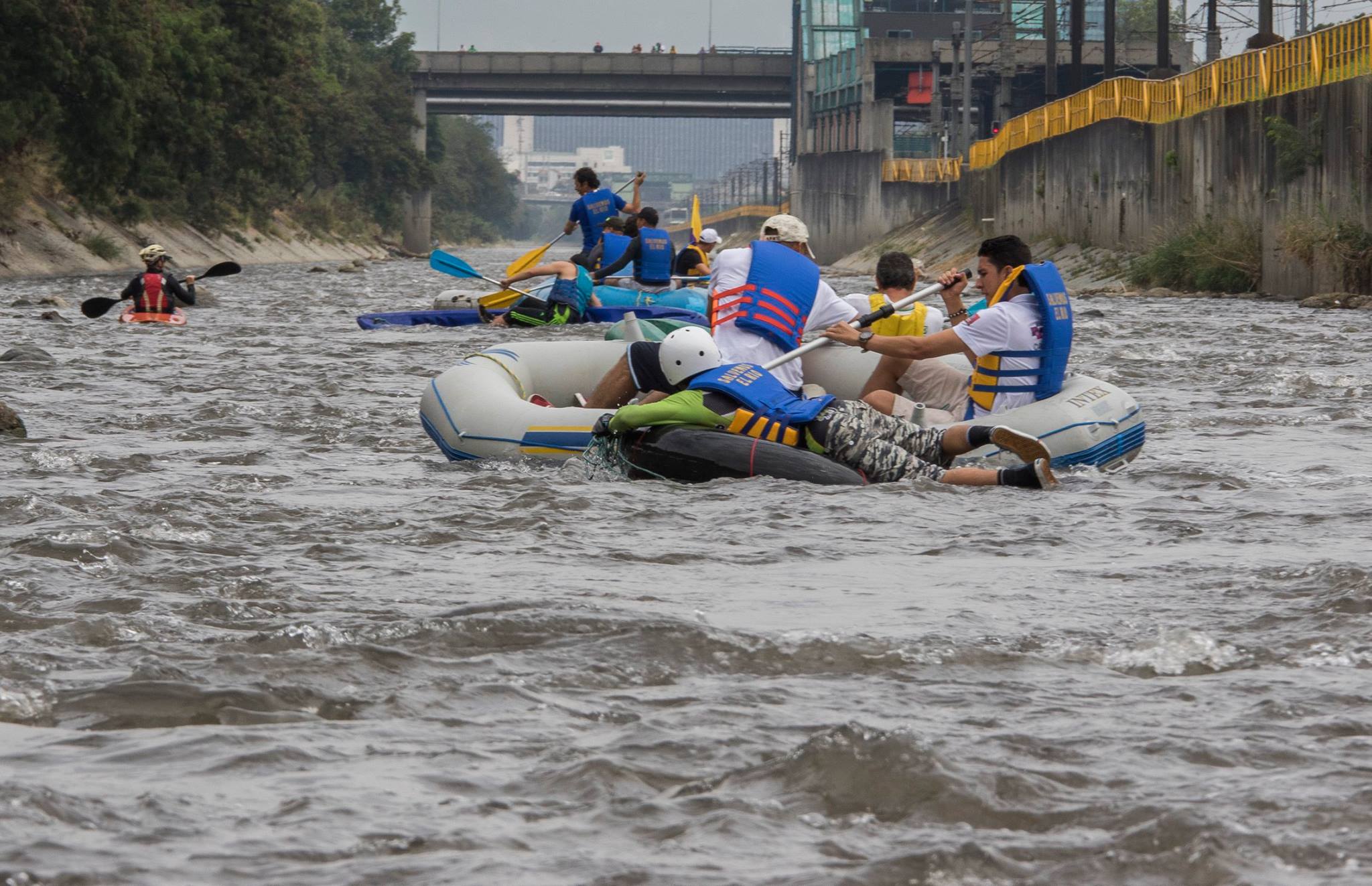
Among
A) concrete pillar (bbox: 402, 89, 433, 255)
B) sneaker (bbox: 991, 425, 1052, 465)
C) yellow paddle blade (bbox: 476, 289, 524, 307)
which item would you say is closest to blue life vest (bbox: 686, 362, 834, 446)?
sneaker (bbox: 991, 425, 1052, 465)

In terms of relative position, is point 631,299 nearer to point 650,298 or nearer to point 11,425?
point 650,298

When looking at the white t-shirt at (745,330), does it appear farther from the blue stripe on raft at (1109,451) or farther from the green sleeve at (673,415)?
the blue stripe on raft at (1109,451)

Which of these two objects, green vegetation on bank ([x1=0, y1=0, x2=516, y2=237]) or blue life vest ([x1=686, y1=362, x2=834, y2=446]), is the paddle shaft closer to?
blue life vest ([x1=686, y1=362, x2=834, y2=446])

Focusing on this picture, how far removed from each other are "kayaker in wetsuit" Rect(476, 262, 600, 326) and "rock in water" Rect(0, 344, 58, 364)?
5532mm

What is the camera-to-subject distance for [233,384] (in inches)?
527

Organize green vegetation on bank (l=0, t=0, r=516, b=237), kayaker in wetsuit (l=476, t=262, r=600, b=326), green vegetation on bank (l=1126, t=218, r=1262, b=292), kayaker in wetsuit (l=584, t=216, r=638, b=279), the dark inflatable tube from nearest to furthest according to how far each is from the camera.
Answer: the dark inflatable tube, kayaker in wetsuit (l=476, t=262, r=600, b=326), kayaker in wetsuit (l=584, t=216, r=638, b=279), green vegetation on bank (l=1126, t=218, r=1262, b=292), green vegetation on bank (l=0, t=0, r=516, b=237)

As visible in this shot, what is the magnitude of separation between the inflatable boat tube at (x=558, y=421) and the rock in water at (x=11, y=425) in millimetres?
2245

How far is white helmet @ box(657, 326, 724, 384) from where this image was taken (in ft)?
27.8

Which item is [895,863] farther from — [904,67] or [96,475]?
[904,67]

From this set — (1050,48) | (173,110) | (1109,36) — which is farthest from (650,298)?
(1050,48)

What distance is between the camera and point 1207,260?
26.0 metres

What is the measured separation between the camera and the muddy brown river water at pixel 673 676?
11.5 ft

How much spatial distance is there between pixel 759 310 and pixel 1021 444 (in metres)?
1.84

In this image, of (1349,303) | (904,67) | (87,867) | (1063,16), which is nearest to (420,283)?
(1349,303)
